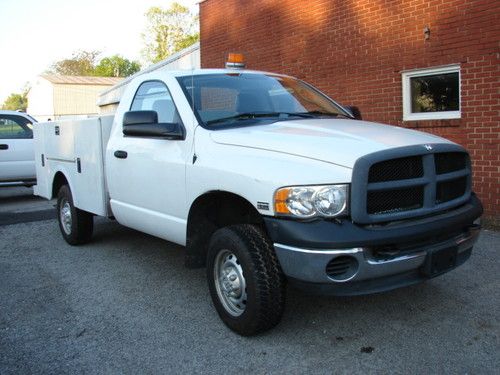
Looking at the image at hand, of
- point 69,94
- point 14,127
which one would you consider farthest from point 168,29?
point 14,127

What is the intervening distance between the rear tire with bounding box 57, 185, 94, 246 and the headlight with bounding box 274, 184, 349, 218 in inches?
146

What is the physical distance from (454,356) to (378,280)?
698 millimetres

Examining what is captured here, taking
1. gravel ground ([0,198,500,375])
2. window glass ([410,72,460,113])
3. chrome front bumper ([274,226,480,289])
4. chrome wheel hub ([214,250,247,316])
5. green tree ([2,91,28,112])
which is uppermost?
green tree ([2,91,28,112])

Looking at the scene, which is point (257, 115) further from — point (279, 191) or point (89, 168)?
point (89, 168)

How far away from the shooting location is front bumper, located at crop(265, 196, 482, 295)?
3055 millimetres

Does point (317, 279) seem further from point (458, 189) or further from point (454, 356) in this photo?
point (458, 189)

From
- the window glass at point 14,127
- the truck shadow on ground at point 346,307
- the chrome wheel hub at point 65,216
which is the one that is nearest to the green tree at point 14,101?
the window glass at point 14,127

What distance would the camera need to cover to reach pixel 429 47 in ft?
24.4

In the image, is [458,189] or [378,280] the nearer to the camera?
[378,280]

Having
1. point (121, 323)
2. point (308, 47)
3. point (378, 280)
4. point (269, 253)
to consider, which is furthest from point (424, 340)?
point (308, 47)

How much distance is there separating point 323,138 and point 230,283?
3.90 feet

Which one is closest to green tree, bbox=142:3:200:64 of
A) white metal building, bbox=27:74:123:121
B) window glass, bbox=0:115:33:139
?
white metal building, bbox=27:74:123:121

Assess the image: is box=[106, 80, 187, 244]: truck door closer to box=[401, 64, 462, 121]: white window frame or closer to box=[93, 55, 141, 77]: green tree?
box=[401, 64, 462, 121]: white window frame

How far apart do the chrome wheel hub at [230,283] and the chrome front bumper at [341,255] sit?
0.46m
